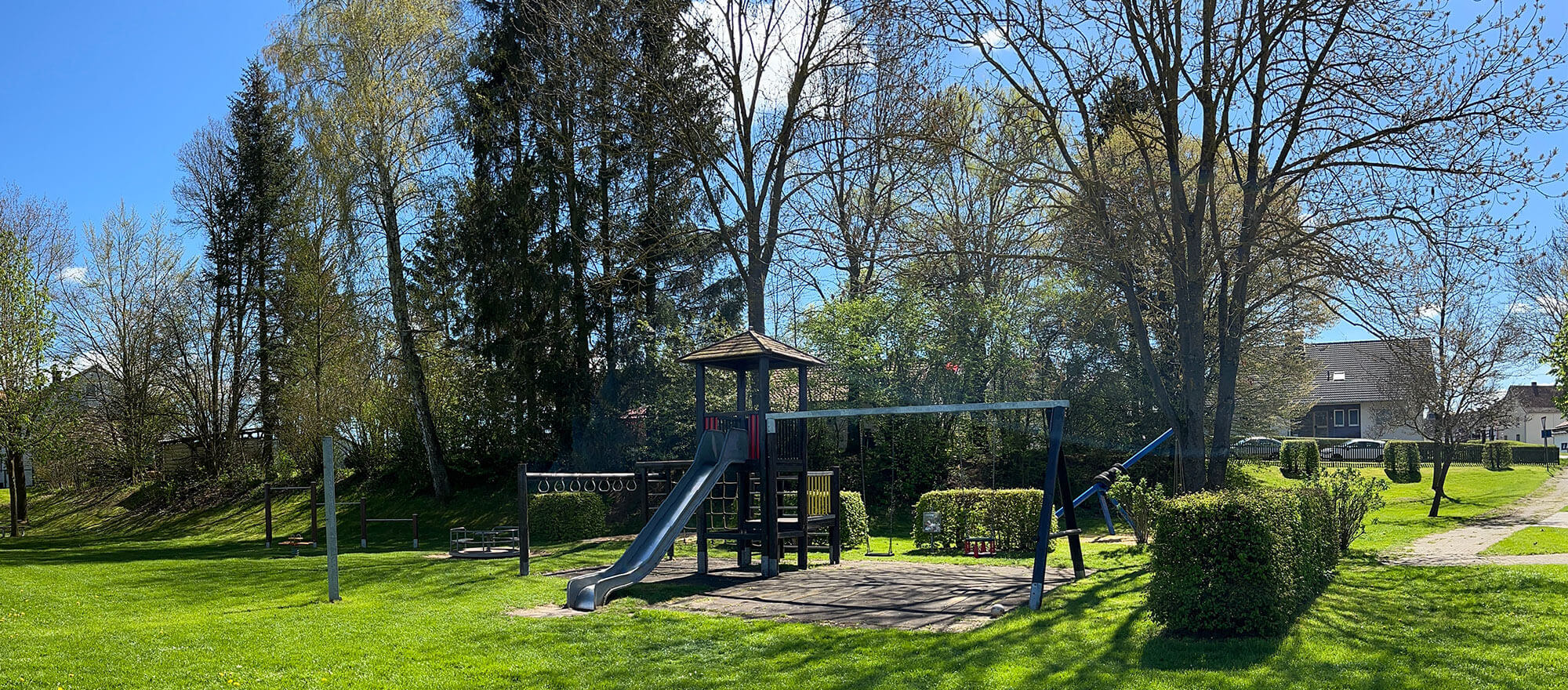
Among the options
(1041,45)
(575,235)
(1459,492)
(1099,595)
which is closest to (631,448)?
(575,235)

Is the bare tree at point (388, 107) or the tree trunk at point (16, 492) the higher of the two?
the bare tree at point (388, 107)

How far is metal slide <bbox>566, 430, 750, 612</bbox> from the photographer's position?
1041cm

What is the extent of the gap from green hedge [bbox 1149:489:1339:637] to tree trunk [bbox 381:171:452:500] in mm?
20690

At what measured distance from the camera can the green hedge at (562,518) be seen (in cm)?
1978

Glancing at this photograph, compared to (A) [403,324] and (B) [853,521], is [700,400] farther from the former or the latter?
(A) [403,324]

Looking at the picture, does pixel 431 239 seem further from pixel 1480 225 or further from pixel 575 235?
pixel 1480 225

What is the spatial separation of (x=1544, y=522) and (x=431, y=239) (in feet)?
79.0

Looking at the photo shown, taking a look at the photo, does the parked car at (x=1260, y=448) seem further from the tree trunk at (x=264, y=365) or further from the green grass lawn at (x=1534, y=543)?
the tree trunk at (x=264, y=365)

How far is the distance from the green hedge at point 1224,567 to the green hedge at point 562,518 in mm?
13767

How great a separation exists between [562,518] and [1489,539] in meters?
15.5

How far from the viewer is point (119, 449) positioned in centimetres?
3062

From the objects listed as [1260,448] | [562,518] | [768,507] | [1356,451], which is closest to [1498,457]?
[1356,451]

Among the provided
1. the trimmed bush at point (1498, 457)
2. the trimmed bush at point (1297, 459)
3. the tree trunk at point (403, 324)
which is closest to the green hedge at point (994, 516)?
the tree trunk at point (403, 324)

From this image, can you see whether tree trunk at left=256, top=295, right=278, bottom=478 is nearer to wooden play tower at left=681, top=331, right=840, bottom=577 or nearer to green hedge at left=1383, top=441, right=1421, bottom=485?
wooden play tower at left=681, top=331, right=840, bottom=577
